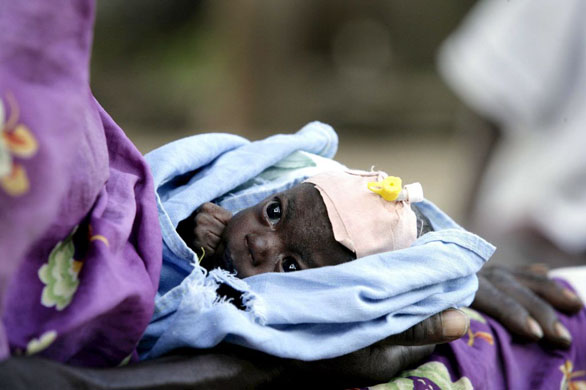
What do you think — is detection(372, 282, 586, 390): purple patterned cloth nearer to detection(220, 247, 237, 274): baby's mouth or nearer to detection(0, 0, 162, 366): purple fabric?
detection(220, 247, 237, 274): baby's mouth

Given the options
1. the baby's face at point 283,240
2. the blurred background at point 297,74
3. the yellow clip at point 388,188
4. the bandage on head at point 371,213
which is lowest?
the blurred background at point 297,74

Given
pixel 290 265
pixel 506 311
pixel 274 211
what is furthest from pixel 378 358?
pixel 506 311

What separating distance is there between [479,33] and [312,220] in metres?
2.56

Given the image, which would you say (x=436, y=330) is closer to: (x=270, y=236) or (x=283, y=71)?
(x=270, y=236)

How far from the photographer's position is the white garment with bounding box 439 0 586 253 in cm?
319

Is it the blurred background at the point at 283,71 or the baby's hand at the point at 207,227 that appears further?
the blurred background at the point at 283,71

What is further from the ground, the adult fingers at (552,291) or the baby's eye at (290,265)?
the baby's eye at (290,265)

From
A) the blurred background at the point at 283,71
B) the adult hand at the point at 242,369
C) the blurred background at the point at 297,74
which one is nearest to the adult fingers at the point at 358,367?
the adult hand at the point at 242,369

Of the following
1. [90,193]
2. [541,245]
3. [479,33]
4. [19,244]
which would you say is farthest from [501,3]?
[19,244]

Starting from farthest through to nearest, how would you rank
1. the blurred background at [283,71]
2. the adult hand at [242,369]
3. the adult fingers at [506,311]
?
1. the blurred background at [283,71]
2. the adult fingers at [506,311]
3. the adult hand at [242,369]

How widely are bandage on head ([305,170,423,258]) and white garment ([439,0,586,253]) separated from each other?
6.75 feet

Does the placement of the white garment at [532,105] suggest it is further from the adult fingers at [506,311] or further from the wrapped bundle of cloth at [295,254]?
the wrapped bundle of cloth at [295,254]

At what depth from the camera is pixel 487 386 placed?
4.64ft

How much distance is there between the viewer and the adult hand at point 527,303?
5.27 feet
